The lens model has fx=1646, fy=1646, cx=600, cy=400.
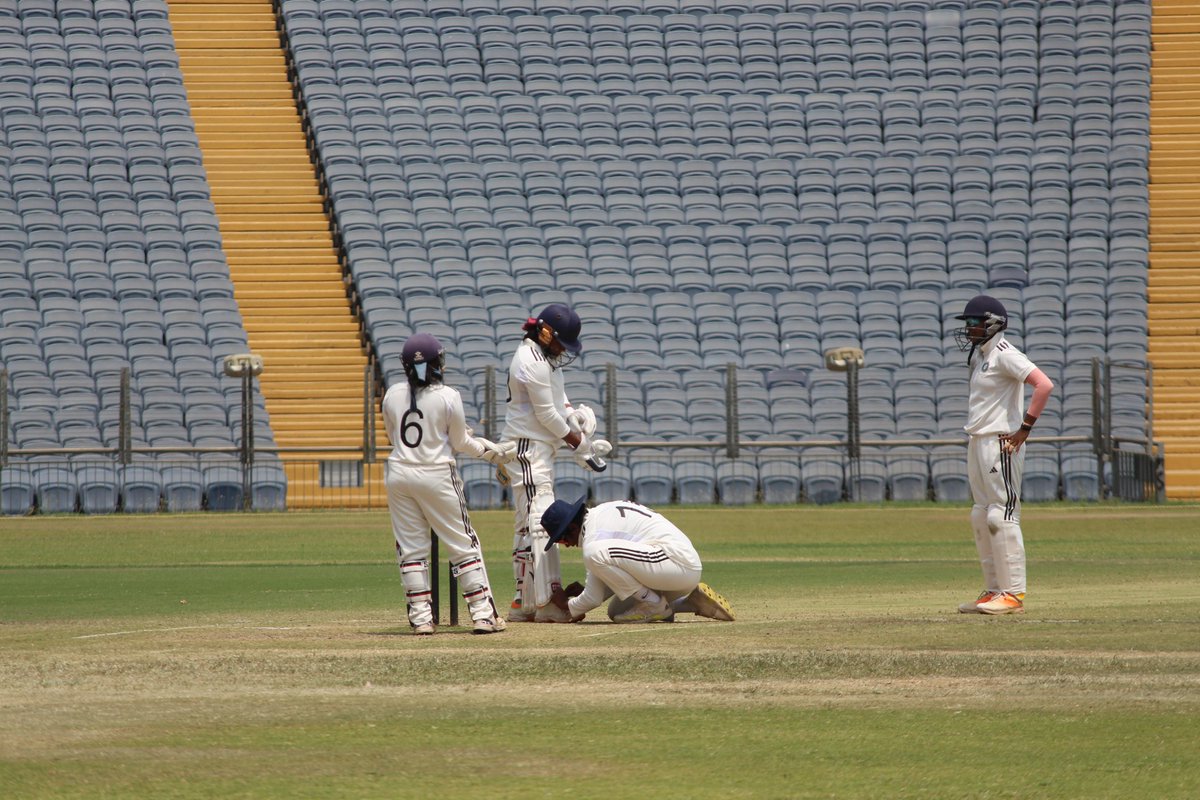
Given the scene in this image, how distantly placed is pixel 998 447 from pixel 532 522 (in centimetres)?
305

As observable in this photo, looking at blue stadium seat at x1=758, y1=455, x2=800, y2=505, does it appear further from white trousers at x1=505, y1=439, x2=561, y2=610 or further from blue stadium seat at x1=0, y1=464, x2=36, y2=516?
white trousers at x1=505, y1=439, x2=561, y2=610

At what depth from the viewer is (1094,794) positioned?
5305 millimetres

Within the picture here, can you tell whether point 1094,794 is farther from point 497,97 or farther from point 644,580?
point 497,97

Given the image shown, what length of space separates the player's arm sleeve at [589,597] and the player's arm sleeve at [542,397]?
1025mm

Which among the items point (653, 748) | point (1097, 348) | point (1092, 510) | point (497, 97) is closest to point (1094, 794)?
point (653, 748)

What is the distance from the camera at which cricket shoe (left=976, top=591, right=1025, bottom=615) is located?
34.0 ft

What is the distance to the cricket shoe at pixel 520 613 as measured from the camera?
35.4ft

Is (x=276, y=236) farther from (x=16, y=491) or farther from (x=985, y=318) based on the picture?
(x=985, y=318)

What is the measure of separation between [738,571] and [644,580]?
518cm

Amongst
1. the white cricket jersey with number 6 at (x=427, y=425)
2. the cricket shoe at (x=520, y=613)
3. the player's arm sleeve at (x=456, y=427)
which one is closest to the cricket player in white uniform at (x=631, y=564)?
the cricket shoe at (x=520, y=613)

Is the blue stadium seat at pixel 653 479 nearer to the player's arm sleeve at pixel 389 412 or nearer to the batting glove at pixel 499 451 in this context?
the batting glove at pixel 499 451

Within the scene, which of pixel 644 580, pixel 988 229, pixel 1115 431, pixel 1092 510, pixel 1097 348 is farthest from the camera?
pixel 988 229

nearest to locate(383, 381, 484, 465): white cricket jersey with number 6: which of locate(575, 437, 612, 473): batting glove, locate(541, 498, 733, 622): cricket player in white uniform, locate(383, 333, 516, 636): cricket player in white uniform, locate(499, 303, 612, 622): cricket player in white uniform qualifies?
locate(383, 333, 516, 636): cricket player in white uniform

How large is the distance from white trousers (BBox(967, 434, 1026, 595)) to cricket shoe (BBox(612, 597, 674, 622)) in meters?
2.04
